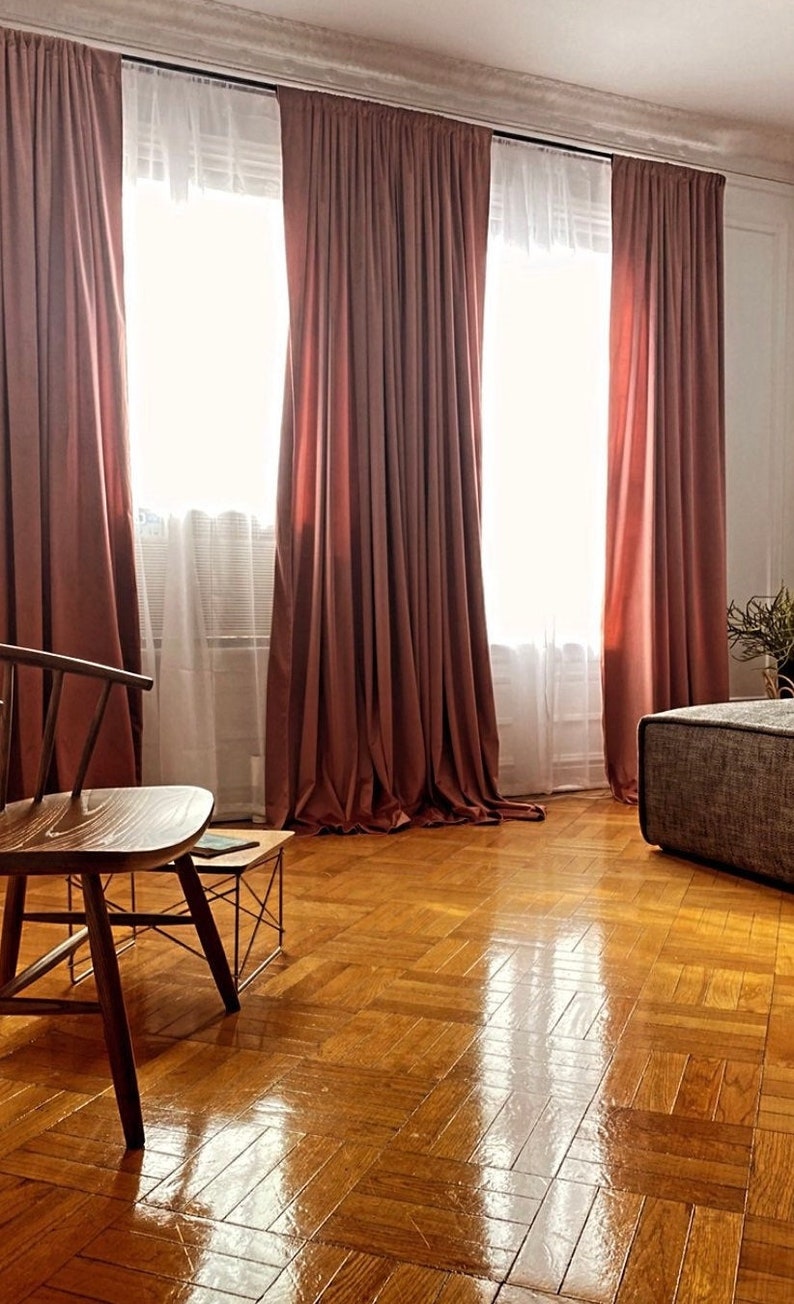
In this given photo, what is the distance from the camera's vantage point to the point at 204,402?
411cm

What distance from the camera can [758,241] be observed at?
532 cm

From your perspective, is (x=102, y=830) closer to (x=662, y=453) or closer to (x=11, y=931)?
(x=11, y=931)

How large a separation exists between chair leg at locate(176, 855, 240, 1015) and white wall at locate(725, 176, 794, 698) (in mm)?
3626

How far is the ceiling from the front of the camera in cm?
404

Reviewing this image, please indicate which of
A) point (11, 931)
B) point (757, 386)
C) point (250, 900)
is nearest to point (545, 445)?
point (757, 386)

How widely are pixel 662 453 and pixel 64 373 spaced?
2.45 meters

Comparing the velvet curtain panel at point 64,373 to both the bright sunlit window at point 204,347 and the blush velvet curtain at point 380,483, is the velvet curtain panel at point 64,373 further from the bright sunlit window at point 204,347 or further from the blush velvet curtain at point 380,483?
the blush velvet curtain at point 380,483

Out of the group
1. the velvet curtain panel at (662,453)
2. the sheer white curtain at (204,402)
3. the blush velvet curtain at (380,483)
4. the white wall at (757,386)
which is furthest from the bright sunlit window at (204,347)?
the white wall at (757,386)

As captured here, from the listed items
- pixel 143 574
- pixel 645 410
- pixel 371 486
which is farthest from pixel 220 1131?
pixel 645 410

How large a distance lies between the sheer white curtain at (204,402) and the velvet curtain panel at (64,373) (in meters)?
0.16

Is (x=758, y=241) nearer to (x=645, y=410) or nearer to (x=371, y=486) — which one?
(x=645, y=410)

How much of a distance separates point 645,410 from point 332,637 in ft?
5.71

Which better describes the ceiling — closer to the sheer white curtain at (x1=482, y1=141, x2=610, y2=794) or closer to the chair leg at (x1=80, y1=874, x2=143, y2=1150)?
the sheer white curtain at (x1=482, y1=141, x2=610, y2=794)

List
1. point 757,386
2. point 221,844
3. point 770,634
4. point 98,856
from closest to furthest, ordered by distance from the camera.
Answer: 1. point 98,856
2. point 221,844
3. point 770,634
4. point 757,386
